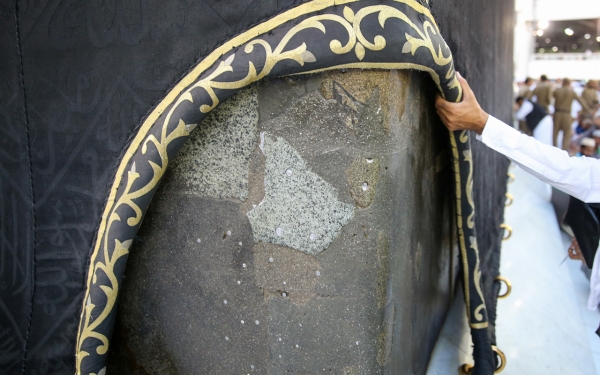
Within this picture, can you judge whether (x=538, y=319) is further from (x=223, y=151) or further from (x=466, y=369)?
(x=223, y=151)

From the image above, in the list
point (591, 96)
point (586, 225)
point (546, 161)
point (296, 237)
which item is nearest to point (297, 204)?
point (296, 237)

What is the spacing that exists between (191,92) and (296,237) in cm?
35

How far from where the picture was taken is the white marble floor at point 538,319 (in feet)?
4.58

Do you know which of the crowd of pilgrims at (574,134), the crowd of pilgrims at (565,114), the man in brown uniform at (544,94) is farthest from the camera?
the man in brown uniform at (544,94)

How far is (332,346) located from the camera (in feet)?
2.84

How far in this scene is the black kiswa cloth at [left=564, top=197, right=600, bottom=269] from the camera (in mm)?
1494

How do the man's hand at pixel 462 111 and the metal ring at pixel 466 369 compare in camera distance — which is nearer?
the man's hand at pixel 462 111

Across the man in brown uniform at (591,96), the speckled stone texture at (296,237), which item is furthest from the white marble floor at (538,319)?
the man in brown uniform at (591,96)

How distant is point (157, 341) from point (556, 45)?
32.0 metres

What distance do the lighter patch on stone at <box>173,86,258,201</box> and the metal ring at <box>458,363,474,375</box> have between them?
2.93ft

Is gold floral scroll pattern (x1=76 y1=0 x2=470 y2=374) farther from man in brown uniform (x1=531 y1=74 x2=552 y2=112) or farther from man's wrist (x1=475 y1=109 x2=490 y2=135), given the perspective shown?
man in brown uniform (x1=531 y1=74 x2=552 y2=112)

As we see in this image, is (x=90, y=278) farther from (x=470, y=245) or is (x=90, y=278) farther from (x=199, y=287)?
(x=470, y=245)

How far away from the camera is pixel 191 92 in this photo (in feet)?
2.58

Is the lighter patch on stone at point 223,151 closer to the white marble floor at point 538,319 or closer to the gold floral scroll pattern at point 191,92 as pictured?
the gold floral scroll pattern at point 191,92
